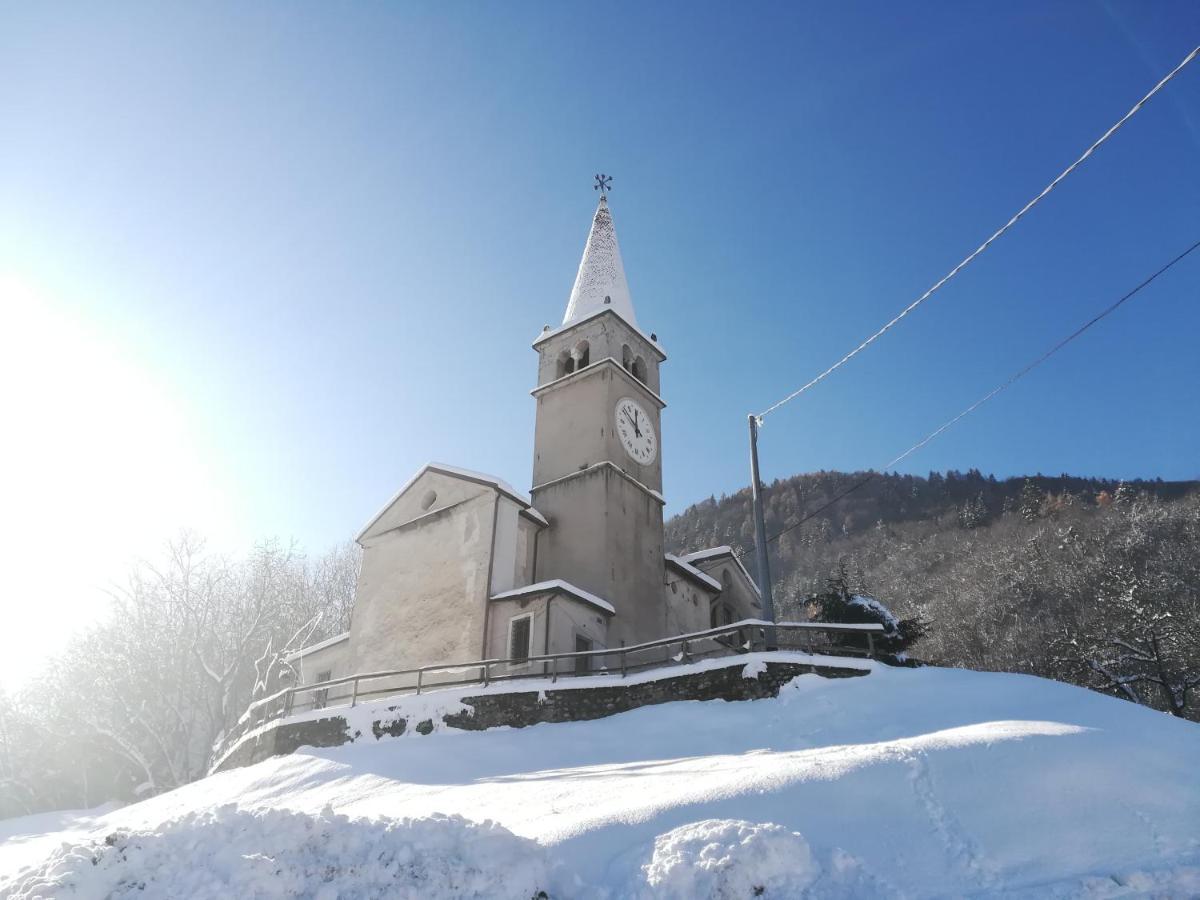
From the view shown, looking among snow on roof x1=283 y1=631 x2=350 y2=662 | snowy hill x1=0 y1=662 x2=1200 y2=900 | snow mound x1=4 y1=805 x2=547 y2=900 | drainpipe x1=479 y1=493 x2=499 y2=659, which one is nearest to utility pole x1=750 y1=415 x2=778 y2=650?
snowy hill x1=0 y1=662 x2=1200 y2=900

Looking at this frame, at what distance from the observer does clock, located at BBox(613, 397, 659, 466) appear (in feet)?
95.1

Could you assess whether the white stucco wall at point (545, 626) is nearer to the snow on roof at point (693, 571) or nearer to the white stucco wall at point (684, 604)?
the white stucco wall at point (684, 604)

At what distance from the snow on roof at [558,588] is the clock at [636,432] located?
6674 millimetres

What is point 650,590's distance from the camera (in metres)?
27.2

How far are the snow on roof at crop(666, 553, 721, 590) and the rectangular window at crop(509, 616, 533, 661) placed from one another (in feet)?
24.6

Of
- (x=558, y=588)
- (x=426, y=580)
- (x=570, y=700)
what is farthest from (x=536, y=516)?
(x=570, y=700)

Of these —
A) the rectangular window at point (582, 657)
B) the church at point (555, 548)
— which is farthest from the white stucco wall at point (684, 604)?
the rectangular window at point (582, 657)

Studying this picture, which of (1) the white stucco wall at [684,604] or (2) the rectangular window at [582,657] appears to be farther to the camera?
(1) the white stucco wall at [684,604]

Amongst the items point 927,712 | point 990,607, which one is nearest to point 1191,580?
point 990,607

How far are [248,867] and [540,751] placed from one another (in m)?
9.14

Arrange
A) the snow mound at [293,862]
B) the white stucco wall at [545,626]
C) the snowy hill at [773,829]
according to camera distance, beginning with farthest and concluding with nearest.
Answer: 1. the white stucco wall at [545,626]
2. the snowy hill at [773,829]
3. the snow mound at [293,862]

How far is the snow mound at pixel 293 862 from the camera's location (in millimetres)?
8398

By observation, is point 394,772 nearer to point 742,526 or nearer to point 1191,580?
point 1191,580

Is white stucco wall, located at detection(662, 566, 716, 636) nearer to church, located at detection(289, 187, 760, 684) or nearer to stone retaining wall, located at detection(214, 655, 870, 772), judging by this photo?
church, located at detection(289, 187, 760, 684)
